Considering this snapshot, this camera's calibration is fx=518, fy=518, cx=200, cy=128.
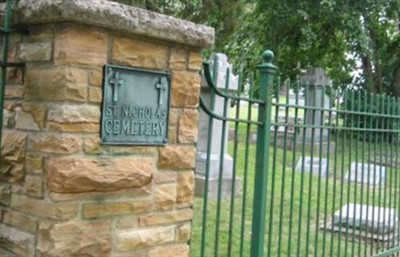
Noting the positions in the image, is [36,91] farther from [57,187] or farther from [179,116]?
[179,116]

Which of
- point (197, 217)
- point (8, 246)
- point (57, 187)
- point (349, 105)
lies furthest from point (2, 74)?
point (197, 217)

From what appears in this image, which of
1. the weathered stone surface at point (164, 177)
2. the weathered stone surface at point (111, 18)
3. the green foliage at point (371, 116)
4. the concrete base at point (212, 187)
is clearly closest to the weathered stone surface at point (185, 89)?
the weathered stone surface at point (111, 18)

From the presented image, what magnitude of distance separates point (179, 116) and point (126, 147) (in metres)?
0.35

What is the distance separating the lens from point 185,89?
248 cm

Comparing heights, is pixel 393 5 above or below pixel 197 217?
above

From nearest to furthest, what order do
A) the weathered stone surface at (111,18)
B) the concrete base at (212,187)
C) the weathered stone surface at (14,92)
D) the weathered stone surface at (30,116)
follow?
1. the weathered stone surface at (111,18)
2. the weathered stone surface at (30,116)
3. the weathered stone surface at (14,92)
4. the concrete base at (212,187)

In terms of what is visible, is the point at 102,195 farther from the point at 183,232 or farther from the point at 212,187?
the point at 212,187

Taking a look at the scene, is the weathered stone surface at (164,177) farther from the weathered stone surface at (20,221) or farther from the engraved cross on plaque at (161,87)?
the weathered stone surface at (20,221)

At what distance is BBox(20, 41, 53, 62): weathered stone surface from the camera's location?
2.06 meters

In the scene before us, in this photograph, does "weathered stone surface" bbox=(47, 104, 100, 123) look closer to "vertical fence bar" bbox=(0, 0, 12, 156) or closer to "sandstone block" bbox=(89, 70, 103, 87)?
"sandstone block" bbox=(89, 70, 103, 87)

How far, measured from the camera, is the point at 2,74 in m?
2.22

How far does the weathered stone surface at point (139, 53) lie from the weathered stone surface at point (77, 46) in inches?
4.3

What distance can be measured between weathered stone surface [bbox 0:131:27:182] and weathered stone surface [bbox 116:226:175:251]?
1.65 feet

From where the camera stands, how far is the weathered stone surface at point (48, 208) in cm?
201
